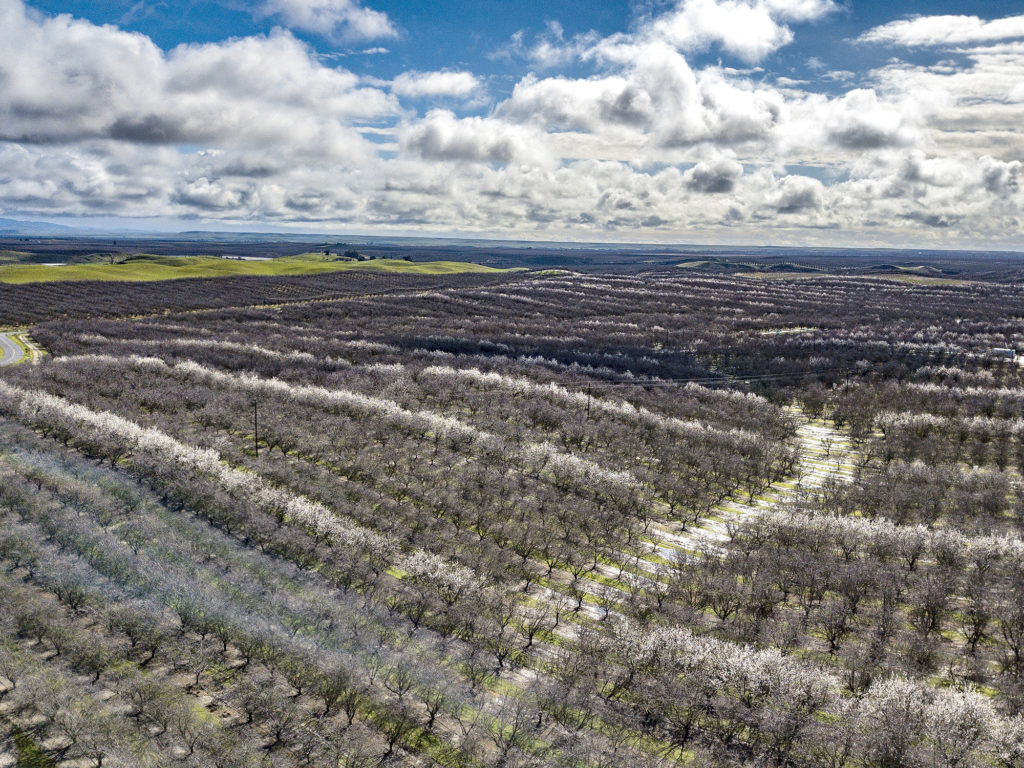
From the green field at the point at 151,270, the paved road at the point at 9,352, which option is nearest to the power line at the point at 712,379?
the paved road at the point at 9,352

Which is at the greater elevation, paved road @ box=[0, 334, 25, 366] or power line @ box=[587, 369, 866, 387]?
paved road @ box=[0, 334, 25, 366]

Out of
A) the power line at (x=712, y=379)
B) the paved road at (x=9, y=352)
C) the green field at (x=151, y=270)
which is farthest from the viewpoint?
the green field at (x=151, y=270)

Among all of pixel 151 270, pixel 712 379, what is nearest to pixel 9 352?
pixel 712 379

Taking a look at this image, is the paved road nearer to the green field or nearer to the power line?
the power line

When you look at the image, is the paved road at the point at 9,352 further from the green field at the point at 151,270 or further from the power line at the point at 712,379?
the green field at the point at 151,270

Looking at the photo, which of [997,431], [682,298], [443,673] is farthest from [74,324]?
[682,298]

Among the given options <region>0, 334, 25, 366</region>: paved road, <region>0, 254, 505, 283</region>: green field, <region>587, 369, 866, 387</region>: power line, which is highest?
<region>0, 254, 505, 283</region>: green field

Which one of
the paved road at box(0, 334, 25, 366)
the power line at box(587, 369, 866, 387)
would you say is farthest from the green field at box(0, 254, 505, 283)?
the power line at box(587, 369, 866, 387)

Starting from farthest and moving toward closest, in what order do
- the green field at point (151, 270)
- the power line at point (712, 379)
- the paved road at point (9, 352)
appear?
the green field at point (151, 270) → the paved road at point (9, 352) → the power line at point (712, 379)

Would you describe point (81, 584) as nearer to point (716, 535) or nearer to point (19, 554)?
point (19, 554)
